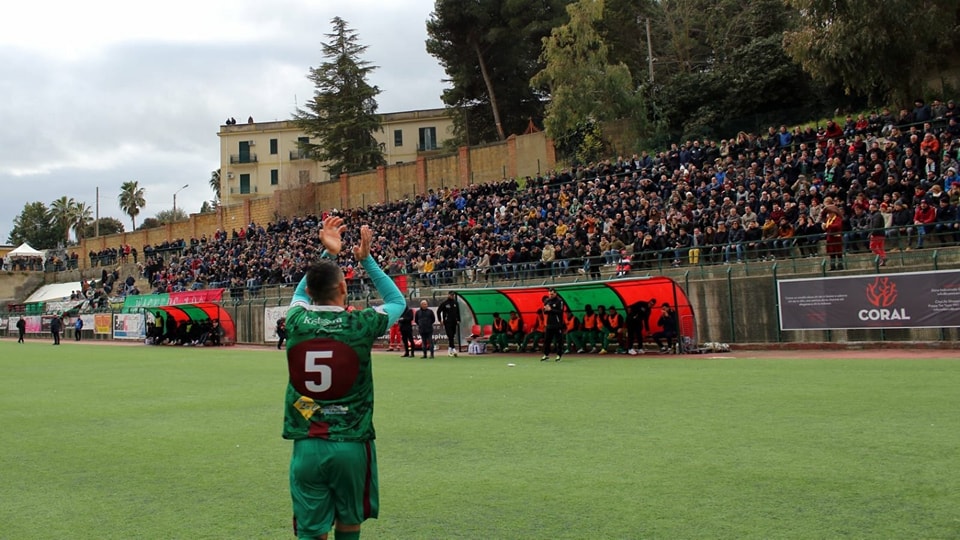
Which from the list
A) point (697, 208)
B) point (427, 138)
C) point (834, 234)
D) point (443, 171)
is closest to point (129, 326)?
point (443, 171)

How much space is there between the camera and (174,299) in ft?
152

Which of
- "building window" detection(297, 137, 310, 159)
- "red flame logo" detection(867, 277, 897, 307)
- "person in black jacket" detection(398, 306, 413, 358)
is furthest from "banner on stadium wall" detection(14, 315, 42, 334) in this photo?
"red flame logo" detection(867, 277, 897, 307)

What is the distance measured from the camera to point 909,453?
7.68 m

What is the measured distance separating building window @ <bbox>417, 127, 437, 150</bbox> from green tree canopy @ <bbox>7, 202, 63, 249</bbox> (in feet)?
237

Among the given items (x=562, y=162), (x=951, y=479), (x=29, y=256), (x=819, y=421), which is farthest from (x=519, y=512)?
(x=29, y=256)

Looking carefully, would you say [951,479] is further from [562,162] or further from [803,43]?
[562,162]

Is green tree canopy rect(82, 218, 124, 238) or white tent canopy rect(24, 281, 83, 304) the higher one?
green tree canopy rect(82, 218, 124, 238)

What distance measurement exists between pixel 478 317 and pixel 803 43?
17014 millimetres

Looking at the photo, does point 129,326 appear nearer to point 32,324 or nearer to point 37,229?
point 32,324

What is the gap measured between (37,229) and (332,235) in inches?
5423

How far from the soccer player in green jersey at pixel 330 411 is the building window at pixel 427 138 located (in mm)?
78209

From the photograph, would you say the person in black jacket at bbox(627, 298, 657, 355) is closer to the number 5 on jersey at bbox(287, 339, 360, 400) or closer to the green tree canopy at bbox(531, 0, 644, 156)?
the number 5 on jersey at bbox(287, 339, 360, 400)

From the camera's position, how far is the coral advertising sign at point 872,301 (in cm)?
1941

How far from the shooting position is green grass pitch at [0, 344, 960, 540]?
19.7ft
